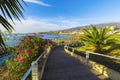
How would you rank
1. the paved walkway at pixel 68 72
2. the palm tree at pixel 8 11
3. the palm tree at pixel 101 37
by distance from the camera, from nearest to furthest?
the palm tree at pixel 8 11 < the paved walkway at pixel 68 72 < the palm tree at pixel 101 37

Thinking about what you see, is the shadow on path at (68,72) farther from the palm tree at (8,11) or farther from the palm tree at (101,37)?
the palm tree at (101,37)

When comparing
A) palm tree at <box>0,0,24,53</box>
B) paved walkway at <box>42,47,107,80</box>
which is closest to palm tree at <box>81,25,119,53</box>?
paved walkway at <box>42,47,107,80</box>

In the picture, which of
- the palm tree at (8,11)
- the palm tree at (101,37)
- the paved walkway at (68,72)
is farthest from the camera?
the palm tree at (101,37)

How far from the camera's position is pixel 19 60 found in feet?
23.9

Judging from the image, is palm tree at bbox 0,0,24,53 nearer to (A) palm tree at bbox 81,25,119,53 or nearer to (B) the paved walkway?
(B) the paved walkway

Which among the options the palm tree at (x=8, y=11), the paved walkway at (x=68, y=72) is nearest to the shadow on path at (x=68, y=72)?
the paved walkway at (x=68, y=72)

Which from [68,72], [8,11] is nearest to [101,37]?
[68,72]

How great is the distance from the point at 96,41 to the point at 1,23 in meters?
19.7

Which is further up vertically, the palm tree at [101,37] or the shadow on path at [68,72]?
the palm tree at [101,37]

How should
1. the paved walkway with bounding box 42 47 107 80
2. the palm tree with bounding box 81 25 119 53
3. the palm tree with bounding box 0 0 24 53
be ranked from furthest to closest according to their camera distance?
the palm tree with bounding box 81 25 119 53 < the paved walkway with bounding box 42 47 107 80 < the palm tree with bounding box 0 0 24 53

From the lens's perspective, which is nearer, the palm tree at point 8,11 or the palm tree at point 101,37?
the palm tree at point 8,11

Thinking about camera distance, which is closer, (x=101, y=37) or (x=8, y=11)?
(x=8, y=11)

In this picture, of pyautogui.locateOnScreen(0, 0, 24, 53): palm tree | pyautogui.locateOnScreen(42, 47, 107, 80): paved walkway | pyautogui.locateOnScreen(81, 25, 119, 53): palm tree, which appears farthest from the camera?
pyautogui.locateOnScreen(81, 25, 119, 53): palm tree

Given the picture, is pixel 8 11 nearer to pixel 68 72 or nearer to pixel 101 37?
pixel 68 72
